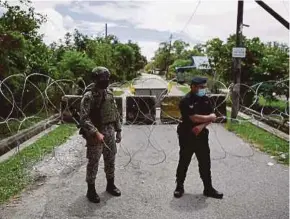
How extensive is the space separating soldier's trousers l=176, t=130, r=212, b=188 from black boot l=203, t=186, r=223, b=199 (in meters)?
0.05

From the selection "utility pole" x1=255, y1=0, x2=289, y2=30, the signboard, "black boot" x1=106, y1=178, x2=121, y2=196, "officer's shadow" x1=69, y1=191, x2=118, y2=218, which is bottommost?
"officer's shadow" x1=69, y1=191, x2=118, y2=218

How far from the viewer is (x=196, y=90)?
5.74 metres

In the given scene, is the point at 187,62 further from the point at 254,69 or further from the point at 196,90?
the point at 196,90

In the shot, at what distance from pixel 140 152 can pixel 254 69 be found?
992 centimetres

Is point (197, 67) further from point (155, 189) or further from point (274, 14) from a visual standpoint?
point (155, 189)

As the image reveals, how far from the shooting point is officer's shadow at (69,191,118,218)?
17.2 ft

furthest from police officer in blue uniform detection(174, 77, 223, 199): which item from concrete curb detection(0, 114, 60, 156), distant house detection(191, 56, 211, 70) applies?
distant house detection(191, 56, 211, 70)

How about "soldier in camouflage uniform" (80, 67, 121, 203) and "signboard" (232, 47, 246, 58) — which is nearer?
"soldier in camouflage uniform" (80, 67, 121, 203)

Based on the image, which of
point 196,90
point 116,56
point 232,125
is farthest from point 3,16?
point 116,56

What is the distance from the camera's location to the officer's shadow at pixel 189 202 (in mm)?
5488

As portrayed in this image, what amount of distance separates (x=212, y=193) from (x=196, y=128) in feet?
3.23

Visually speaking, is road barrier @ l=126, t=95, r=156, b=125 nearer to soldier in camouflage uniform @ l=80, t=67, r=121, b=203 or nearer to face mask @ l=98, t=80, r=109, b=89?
soldier in camouflage uniform @ l=80, t=67, r=121, b=203

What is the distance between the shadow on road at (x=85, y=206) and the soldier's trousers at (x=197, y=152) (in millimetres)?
1125

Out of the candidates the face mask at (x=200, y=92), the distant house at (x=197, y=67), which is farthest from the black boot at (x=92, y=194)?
the distant house at (x=197, y=67)
